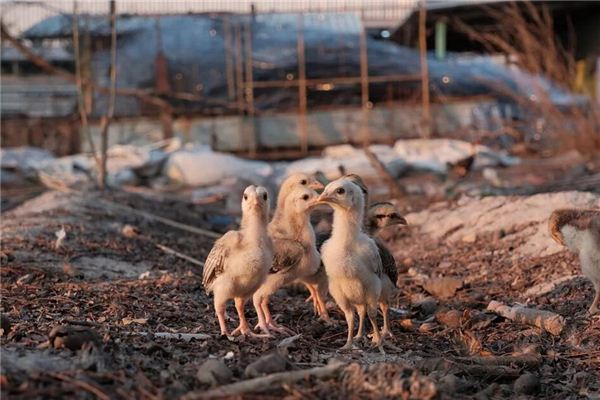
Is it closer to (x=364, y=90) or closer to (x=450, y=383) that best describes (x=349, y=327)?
(x=450, y=383)

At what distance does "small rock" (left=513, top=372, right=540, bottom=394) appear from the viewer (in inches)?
188

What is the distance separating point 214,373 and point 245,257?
5.30 feet

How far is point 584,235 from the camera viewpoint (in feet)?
20.9

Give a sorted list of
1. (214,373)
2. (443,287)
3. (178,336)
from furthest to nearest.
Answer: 1. (443,287)
2. (178,336)
3. (214,373)

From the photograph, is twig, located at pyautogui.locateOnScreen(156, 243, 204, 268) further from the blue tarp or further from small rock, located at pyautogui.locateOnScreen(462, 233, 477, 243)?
the blue tarp

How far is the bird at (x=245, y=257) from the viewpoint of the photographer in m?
5.43

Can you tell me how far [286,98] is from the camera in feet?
79.3

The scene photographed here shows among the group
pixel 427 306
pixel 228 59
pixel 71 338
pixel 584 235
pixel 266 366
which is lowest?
pixel 427 306

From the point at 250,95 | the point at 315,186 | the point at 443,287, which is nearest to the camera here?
the point at 315,186

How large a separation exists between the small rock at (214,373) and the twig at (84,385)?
45 cm

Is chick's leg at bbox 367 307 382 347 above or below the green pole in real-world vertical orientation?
below

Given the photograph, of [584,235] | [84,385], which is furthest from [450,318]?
[84,385]

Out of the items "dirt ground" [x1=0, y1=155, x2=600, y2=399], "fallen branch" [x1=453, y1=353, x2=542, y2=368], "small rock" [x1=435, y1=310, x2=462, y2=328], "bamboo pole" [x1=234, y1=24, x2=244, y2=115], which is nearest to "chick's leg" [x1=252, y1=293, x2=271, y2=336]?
"dirt ground" [x1=0, y1=155, x2=600, y2=399]

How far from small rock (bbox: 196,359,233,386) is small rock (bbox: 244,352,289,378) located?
9 cm
